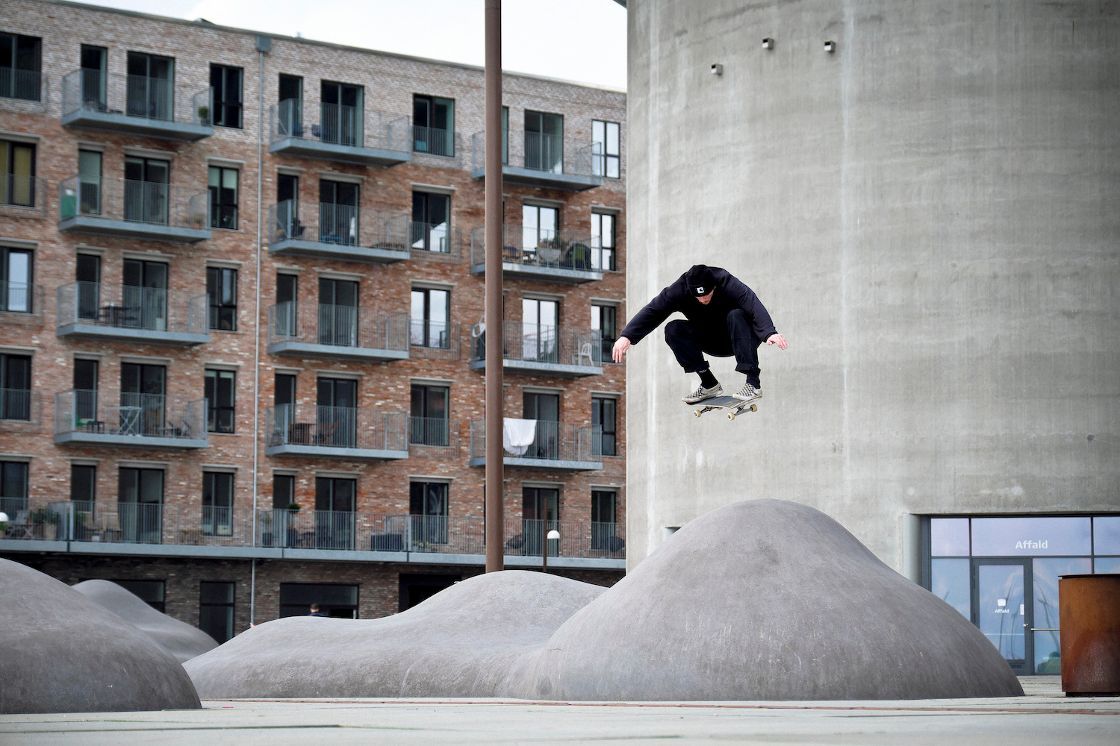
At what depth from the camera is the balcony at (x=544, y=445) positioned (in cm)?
6034

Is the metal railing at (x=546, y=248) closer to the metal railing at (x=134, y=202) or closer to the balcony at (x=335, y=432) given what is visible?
the balcony at (x=335, y=432)

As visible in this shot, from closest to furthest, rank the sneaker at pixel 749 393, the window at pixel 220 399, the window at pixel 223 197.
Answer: the sneaker at pixel 749 393 < the window at pixel 220 399 < the window at pixel 223 197

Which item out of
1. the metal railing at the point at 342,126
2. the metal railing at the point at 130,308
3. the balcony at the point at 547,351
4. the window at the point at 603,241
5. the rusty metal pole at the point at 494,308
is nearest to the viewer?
the rusty metal pole at the point at 494,308

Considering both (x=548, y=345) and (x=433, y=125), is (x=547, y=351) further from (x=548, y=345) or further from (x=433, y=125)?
(x=433, y=125)

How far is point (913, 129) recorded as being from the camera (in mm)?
35469

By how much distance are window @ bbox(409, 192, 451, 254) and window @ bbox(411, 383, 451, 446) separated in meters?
4.88

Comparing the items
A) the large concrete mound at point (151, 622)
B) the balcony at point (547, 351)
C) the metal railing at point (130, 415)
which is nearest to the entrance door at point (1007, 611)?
the large concrete mound at point (151, 622)

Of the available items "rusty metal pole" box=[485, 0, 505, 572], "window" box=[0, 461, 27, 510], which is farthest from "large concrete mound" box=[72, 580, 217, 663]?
"window" box=[0, 461, 27, 510]

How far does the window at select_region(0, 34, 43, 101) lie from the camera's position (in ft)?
177

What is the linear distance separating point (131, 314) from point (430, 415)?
11.2m

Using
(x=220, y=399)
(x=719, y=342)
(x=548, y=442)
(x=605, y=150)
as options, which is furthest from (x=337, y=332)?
(x=719, y=342)

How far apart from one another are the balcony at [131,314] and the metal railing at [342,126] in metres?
6.56

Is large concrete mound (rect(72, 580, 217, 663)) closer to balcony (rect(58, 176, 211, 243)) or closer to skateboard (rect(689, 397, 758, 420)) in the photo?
balcony (rect(58, 176, 211, 243))

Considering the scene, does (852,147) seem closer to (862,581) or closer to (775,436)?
(775,436)
